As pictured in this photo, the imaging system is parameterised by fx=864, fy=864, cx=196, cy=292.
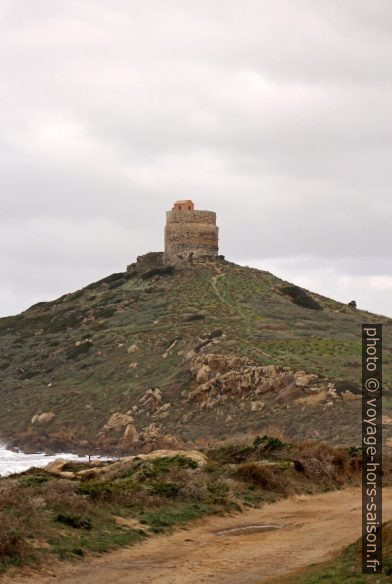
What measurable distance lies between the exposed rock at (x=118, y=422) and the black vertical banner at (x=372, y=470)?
19155 millimetres

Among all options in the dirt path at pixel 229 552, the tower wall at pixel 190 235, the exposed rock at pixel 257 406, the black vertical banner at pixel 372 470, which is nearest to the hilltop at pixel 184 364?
A: the exposed rock at pixel 257 406

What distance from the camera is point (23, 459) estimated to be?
61.2 metres

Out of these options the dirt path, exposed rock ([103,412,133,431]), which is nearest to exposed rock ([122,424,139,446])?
exposed rock ([103,412,133,431])

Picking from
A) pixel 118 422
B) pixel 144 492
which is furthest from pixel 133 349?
pixel 144 492

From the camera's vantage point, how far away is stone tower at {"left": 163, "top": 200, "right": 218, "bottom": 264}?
4225 inches

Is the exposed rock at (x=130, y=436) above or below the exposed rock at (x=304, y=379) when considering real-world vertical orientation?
below

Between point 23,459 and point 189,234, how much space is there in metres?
51.7

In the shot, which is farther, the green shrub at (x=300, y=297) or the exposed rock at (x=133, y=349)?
the green shrub at (x=300, y=297)

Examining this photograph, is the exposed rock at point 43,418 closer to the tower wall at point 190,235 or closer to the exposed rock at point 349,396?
the exposed rock at point 349,396

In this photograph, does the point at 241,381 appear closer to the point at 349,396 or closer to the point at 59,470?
the point at 349,396

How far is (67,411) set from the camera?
7638 centimetres

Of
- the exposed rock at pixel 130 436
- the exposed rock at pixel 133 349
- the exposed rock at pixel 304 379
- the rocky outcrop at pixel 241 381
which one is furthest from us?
the exposed rock at pixel 133 349

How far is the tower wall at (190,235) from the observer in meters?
107

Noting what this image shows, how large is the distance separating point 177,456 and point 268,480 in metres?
3.59
